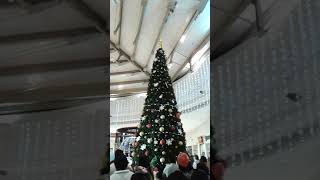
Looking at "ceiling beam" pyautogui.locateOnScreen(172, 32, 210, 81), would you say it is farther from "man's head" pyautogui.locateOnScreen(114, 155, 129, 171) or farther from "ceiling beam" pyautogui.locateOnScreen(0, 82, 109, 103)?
"ceiling beam" pyautogui.locateOnScreen(0, 82, 109, 103)

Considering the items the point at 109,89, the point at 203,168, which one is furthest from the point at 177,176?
the point at 109,89

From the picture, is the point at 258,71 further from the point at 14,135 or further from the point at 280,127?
the point at 14,135

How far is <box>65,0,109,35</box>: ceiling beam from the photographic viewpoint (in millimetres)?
938

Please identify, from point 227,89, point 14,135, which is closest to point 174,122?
point 227,89

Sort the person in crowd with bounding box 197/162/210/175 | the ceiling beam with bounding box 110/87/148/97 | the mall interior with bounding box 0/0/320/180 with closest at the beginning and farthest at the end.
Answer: the mall interior with bounding box 0/0/320/180 < the person in crowd with bounding box 197/162/210/175 < the ceiling beam with bounding box 110/87/148/97

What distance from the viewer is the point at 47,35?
3.06 ft

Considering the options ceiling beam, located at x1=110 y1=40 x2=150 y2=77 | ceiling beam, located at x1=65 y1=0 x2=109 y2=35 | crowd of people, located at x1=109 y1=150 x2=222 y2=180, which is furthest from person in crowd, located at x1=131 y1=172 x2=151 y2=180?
ceiling beam, located at x1=110 y1=40 x2=150 y2=77

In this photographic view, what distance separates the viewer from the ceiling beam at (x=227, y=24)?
3.34 feet

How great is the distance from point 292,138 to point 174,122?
1777 millimetres

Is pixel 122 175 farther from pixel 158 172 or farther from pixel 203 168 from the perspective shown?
pixel 158 172

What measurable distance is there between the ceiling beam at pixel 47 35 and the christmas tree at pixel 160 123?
1.81 m

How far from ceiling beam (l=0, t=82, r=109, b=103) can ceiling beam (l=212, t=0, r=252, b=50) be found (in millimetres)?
352

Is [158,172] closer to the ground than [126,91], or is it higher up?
closer to the ground

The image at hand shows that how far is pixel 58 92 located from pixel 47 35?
6.2 inches
